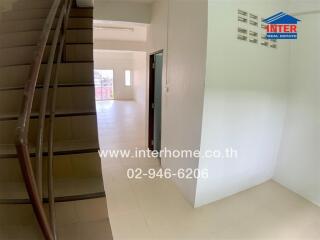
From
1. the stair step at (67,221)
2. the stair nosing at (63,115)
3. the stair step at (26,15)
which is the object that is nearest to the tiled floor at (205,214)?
the stair step at (67,221)

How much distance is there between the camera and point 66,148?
5.31 feet

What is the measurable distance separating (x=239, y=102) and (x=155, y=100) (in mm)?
2128

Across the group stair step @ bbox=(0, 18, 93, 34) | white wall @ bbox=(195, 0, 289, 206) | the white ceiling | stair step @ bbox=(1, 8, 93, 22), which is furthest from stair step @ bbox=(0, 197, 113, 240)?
the white ceiling

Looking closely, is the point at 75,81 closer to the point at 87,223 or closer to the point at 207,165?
the point at 87,223

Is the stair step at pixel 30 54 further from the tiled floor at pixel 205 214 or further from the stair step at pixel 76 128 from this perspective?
the tiled floor at pixel 205 214

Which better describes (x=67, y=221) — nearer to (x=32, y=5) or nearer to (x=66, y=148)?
(x=66, y=148)

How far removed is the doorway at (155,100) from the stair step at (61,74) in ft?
9.05

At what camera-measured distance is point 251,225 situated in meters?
2.86

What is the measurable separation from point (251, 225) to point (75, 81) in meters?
2.52

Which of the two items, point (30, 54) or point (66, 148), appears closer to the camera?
point (66, 148)

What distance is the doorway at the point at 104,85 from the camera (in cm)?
1319

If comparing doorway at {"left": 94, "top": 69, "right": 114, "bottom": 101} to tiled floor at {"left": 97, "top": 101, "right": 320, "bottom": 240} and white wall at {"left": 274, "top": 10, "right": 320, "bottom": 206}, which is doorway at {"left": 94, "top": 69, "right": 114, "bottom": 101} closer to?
tiled floor at {"left": 97, "top": 101, "right": 320, "bottom": 240}

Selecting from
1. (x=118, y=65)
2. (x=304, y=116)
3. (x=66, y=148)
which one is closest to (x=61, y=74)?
(x=66, y=148)

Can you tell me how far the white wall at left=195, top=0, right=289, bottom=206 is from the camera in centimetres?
285
